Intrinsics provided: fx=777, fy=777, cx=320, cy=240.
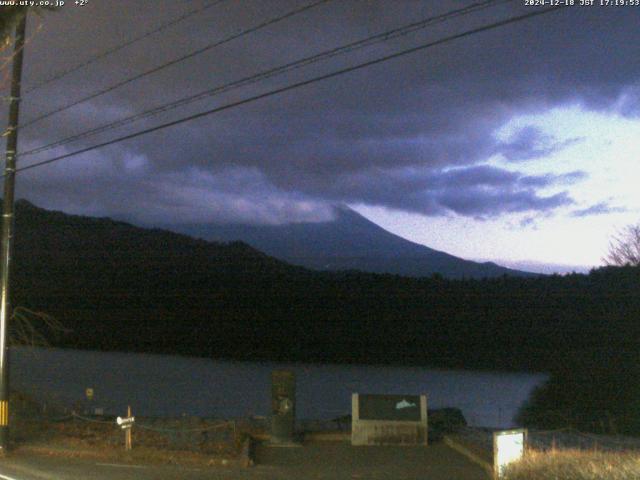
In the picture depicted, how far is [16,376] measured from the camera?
3969 cm

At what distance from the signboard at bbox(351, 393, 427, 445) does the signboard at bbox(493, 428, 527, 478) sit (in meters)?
8.03

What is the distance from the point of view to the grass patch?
10734 millimetres

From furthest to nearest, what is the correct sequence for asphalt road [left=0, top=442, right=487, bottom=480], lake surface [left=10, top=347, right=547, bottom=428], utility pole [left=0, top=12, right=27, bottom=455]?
lake surface [left=10, top=347, right=547, bottom=428], utility pole [left=0, top=12, right=27, bottom=455], asphalt road [left=0, top=442, right=487, bottom=480]

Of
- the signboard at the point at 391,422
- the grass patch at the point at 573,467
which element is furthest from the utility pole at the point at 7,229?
the grass patch at the point at 573,467

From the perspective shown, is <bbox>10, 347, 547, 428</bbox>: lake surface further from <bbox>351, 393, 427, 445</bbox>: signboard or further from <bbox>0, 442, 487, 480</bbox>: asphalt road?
<bbox>0, 442, 487, 480</bbox>: asphalt road

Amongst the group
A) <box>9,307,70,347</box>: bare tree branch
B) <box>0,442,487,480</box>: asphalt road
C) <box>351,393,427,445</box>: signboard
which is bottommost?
<box>0,442,487,480</box>: asphalt road

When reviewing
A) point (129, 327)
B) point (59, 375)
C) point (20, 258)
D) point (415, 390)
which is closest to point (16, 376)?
point (59, 375)

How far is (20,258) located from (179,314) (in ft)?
48.2

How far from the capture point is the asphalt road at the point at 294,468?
15.5m

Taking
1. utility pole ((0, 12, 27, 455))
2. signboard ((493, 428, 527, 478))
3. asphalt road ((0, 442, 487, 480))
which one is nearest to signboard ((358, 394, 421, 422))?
asphalt road ((0, 442, 487, 480))

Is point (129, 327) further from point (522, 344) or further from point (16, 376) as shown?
point (522, 344)

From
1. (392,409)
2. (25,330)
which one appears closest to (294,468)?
(392,409)

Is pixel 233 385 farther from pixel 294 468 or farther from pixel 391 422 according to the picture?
pixel 294 468

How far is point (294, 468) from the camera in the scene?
17266 millimetres
